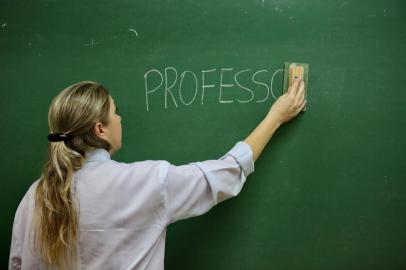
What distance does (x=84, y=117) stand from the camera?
85 centimetres

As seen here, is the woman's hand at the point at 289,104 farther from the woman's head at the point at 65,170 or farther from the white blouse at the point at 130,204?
the woman's head at the point at 65,170

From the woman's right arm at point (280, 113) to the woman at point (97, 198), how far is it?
0.19m

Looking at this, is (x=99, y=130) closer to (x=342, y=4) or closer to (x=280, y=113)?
(x=280, y=113)

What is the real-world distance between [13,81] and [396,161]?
1.43 meters

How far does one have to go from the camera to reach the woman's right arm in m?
1.05

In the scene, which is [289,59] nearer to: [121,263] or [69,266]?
[121,263]

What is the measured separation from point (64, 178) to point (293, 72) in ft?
2.60

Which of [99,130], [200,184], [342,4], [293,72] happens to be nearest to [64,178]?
[99,130]

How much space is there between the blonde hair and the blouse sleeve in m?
0.24

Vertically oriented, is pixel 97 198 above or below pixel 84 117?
below

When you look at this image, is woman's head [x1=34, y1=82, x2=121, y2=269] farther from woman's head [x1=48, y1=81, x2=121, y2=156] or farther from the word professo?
the word professo

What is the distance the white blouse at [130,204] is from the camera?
842mm

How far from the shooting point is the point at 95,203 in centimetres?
84

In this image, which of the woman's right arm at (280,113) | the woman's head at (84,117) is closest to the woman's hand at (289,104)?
the woman's right arm at (280,113)
